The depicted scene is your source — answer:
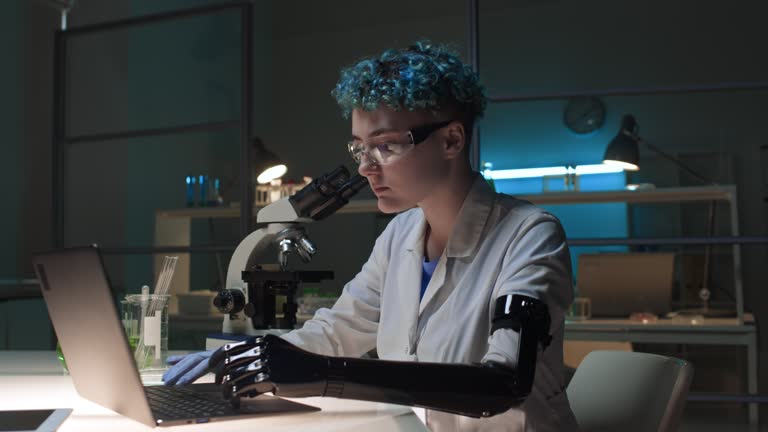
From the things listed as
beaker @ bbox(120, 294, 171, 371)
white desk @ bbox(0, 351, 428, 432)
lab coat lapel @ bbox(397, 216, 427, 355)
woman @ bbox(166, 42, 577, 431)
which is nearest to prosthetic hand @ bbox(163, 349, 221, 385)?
woman @ bbox(166, 42, 577, 431)

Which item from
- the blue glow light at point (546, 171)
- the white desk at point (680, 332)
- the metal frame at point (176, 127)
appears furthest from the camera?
the blue glow light at point (546, 171)

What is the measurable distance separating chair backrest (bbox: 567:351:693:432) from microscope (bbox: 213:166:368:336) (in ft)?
2.38

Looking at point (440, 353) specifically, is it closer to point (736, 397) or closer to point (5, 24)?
point (736, 397)

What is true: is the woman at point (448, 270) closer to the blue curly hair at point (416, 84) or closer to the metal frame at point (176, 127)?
the blue curly hair at point (416, 84)

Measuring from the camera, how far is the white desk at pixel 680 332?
3.34 metres

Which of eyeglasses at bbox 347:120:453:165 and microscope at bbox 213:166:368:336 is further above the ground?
eyeglasses at bbox 347:120:453:165

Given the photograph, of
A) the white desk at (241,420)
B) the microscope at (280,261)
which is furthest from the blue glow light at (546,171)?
the white desk at (241,420)

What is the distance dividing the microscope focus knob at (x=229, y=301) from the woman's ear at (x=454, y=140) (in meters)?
0.80

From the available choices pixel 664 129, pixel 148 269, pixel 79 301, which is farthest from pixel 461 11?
pixel 79 301

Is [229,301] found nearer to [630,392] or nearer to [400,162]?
[400,162]

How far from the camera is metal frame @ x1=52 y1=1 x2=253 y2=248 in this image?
293 centimetres

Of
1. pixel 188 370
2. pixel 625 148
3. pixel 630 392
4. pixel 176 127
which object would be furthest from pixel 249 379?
pixel 625 148

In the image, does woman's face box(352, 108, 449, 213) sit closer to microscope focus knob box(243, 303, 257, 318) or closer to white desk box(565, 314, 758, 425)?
microscope focus knob box(243, 303, 257, 318)

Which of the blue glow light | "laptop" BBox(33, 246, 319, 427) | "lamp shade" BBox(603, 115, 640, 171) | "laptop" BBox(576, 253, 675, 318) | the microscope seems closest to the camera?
"laptop" BBox(33, 246, 319, 427)
